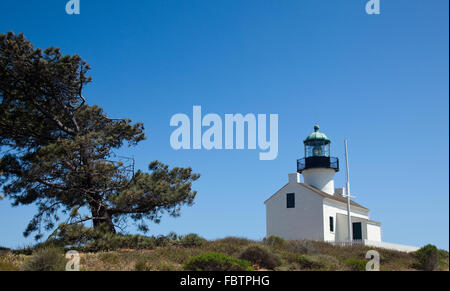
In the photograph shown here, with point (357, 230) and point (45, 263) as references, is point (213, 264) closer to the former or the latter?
point (45, 263)

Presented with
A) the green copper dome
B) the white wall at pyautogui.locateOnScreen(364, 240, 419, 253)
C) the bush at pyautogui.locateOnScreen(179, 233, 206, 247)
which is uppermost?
the green copper dome

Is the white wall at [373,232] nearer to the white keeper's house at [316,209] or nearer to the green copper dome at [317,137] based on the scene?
the white keeper's house at [316,209]

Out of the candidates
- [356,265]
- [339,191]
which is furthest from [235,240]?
[339,191]

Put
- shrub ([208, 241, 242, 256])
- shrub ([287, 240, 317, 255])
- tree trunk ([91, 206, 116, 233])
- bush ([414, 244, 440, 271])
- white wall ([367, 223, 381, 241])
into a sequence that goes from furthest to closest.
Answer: white wall ([367, 223, 381, 241]), bush ([414, 244, 440, 271]), tree trunk ([91, 206, 116, 233]), shrub ([287, 240, 317, 255]), shrub ([208, 241, 242, 256])

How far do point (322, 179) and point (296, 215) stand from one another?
3.72 meters

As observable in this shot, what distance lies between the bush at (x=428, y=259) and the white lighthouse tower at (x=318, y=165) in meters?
10.3

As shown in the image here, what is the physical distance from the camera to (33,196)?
1928 centimetres

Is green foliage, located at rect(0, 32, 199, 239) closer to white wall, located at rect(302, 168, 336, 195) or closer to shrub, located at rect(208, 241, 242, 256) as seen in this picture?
shrub, located at rect(208, 241, 242, 256)

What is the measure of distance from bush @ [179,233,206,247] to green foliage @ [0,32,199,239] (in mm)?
1601

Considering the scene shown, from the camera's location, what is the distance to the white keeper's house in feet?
90.8

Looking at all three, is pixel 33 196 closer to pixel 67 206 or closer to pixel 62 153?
pixel 67 206

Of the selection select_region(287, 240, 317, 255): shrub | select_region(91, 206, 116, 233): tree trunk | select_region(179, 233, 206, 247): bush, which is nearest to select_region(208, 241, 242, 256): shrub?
select_region(179, 233, 206, 247): bush
